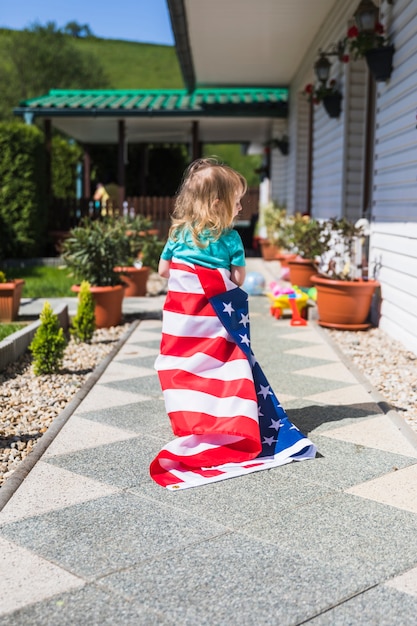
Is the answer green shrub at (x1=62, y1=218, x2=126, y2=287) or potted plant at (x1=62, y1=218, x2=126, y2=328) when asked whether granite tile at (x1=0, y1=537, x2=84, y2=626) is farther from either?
green shrub at (x1=62, y1=218, x2=126, y2=287)

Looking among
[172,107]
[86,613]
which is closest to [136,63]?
[172,107]

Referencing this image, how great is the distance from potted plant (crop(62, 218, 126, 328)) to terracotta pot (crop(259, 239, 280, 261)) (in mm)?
6994

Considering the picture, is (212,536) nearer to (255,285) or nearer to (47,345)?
(47,345)

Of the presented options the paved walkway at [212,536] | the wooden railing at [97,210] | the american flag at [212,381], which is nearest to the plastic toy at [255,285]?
the wooden railing at [97,210]

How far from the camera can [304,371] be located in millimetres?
5328

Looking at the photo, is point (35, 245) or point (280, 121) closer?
point (35, 245)

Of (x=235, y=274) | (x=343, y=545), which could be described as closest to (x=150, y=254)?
(x=235, y=274)

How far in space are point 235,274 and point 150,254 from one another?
6.45 metres

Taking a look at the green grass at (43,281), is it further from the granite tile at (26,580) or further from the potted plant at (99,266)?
the granite tile at (26,580)

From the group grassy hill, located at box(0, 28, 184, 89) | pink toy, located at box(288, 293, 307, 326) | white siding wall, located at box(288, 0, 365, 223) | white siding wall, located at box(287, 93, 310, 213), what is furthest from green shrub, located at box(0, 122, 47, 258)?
grassy hill, located at box(0, 28, 184, 89)

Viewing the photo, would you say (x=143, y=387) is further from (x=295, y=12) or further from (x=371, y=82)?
(x=295, y=12)

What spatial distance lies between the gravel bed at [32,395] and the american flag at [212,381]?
87cm

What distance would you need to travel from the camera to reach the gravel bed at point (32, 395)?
12.4 ft

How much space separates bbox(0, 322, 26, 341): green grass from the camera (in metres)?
6.49
